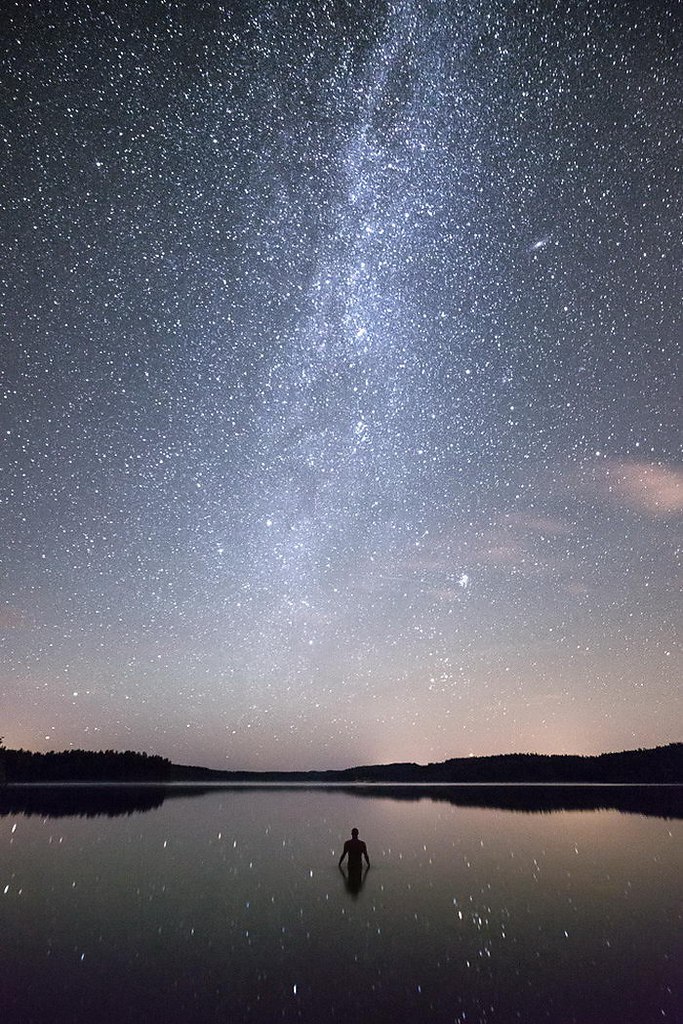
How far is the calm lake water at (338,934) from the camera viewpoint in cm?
977

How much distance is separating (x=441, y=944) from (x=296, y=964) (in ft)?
9.96

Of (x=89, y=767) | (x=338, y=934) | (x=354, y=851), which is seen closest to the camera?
(x=338, y=934)

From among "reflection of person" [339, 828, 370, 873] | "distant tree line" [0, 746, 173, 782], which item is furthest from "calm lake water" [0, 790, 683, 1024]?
"distant tree line" [0, 746, 173, 782]

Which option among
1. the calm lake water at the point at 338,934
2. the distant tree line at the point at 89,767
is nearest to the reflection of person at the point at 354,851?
the calm lake water at the point at 338,934

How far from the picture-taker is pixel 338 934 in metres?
14.3

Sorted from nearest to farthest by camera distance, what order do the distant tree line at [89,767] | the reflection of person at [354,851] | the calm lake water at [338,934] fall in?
the calm lake water at [338,934] → the reflection of person at [354,851] → the distant tree line at [89,767]

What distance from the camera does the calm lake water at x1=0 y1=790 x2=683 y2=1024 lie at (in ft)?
32.1

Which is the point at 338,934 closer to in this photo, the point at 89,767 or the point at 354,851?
the point at 354,851

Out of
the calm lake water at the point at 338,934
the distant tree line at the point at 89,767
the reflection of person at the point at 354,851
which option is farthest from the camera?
the distant tree line at the point at 89,767

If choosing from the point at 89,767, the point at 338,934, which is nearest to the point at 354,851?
the point at 338,934

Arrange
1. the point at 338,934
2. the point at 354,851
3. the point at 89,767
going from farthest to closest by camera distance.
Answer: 1. the point at 89,767
2. the point at 354,851
3. the point at 338,934

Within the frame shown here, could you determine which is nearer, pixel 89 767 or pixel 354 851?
pixel 354 851

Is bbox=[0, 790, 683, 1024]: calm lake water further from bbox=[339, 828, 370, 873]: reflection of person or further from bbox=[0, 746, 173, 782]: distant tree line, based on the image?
bbox=[0, 746, 173, 782]: distant tree line

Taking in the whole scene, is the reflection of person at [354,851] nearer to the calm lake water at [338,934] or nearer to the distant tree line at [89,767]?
the calm lake water at [338,934]
